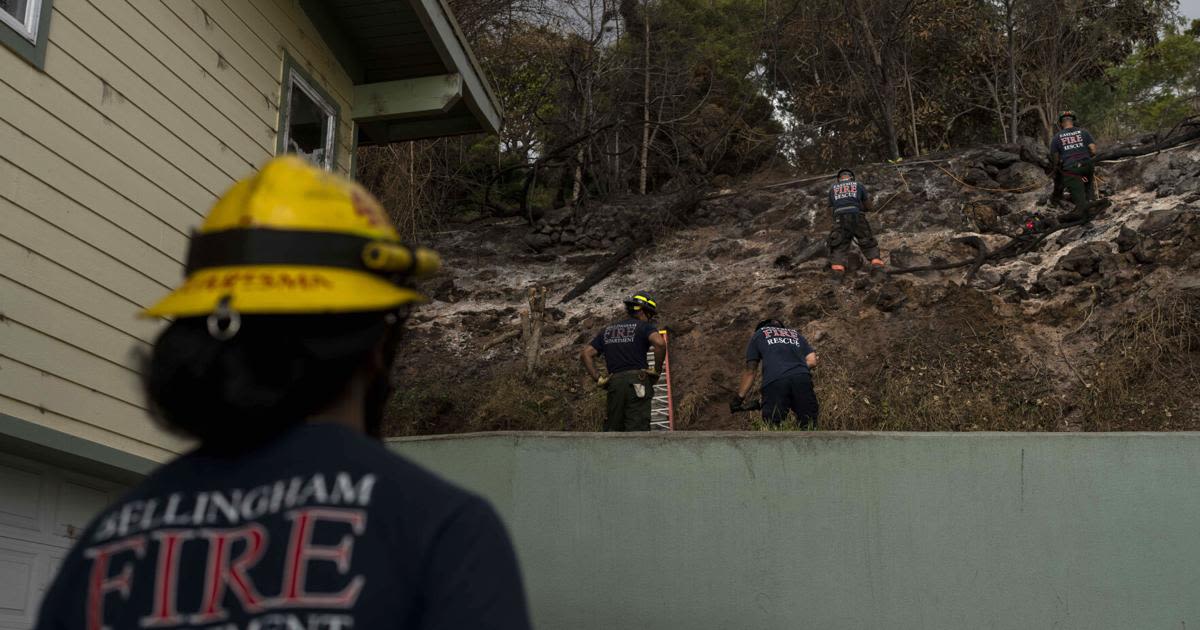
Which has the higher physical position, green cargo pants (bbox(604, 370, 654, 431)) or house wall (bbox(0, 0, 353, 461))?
house wall (bbox(0, 0, 353, 461))

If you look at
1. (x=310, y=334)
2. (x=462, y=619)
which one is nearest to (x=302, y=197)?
(x=310, y=334)

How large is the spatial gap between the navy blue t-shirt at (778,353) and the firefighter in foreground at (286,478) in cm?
723

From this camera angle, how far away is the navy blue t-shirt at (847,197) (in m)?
14.2

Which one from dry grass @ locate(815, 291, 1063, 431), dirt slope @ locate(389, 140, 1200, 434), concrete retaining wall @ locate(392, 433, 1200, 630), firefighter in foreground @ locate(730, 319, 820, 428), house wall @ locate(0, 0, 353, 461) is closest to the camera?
house wall @ locate(0, 0, 353, 461)

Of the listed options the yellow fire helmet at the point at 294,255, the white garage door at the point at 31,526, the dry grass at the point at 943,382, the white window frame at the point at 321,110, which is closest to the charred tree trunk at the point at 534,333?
the dry grass at the point at 943,382

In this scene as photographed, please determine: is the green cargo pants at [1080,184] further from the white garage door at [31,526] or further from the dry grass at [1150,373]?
the white garage door at [31,526]

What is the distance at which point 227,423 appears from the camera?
1368mm

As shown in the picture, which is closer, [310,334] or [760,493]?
[310,334]

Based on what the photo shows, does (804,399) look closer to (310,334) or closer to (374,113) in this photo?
(374,113)

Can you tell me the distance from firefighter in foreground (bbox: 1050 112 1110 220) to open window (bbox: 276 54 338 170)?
385 inches

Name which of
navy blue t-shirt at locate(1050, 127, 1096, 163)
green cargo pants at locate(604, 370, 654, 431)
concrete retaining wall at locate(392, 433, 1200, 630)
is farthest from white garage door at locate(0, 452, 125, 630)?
navy blue t-shirt at locate(1050, 127, 1096, 163)

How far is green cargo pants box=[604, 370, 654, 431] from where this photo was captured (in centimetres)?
916

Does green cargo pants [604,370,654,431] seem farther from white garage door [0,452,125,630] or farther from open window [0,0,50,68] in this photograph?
open window [0,0,50,68]

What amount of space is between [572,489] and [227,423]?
16.6 ft
